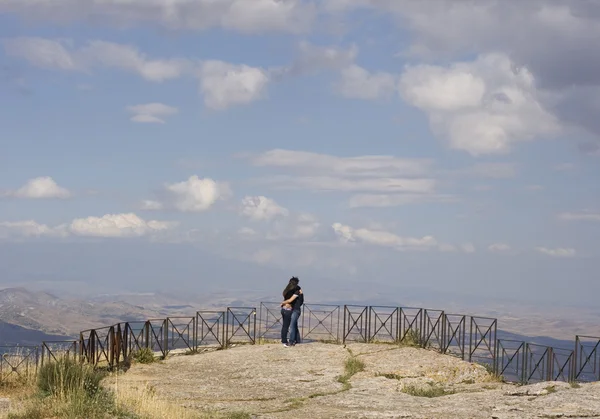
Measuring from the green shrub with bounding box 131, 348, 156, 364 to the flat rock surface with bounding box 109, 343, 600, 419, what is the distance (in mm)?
490

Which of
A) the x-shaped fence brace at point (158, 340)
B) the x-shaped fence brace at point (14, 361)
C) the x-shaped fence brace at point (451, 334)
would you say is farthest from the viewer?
the x-shaped fence brace at point (451, 334)

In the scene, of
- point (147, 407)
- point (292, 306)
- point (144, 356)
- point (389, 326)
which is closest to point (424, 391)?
point (147, 407)

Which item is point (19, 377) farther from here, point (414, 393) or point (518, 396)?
point (518, 396)

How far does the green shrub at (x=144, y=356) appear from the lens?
2534cm

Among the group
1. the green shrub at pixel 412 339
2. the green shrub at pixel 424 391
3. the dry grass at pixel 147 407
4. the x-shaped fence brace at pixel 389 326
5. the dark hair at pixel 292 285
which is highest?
the dark hair at pixel 292 285

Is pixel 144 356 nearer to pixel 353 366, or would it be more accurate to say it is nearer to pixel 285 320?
pixel 285 320

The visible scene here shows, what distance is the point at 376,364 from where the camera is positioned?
80.1ft

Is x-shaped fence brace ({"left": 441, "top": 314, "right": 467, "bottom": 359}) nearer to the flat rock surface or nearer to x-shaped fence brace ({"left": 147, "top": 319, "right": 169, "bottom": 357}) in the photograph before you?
the flat rock surface

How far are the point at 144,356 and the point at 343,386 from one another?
7.47 m

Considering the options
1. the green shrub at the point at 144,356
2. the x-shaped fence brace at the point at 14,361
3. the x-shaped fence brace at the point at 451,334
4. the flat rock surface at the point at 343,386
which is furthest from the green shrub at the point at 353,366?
the x-shaped fence brace at the point at 14,361

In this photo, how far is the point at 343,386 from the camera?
21219mm

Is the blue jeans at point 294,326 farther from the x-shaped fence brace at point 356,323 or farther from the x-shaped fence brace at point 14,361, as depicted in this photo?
the x-shaped fence brace at point 14,361

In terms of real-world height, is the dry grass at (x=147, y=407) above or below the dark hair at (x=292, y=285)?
below

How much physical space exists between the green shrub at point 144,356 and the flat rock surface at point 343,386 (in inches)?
19.3
